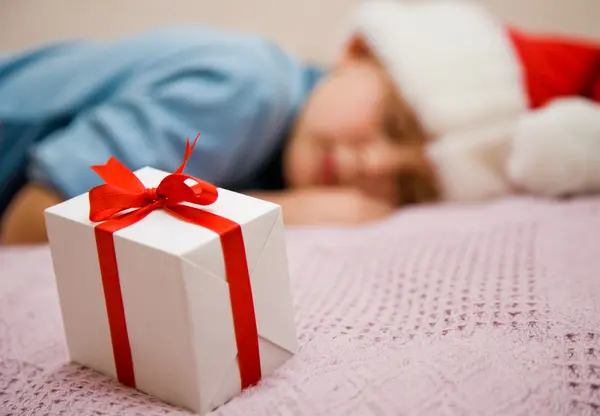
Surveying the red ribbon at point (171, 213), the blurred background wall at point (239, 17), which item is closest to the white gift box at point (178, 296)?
the red ribbon at point (171, 213)

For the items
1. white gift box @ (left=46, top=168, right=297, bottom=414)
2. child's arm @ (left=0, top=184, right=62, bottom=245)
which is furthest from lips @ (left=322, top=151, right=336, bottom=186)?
white gift box @ (left=46, top=168, right=297, bottom=414)

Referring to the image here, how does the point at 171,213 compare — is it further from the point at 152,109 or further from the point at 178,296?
the point at 152,109

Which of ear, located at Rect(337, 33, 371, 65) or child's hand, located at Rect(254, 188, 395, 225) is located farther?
ear, located at Rect(337, 33, 371, 65)

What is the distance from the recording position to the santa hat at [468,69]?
119cm

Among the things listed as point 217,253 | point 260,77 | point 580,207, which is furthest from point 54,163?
point 580,207

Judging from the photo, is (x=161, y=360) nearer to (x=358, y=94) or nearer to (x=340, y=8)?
(x=358, y=94)

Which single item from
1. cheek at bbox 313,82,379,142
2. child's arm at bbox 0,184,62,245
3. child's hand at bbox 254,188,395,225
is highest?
cheek at bbox 313,82,379,142

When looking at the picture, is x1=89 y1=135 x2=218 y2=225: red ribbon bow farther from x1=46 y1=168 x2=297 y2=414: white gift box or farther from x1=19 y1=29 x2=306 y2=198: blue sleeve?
x1=19 y1=29 x2=306 y2=198: blue sleeve

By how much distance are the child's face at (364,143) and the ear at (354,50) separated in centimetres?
7

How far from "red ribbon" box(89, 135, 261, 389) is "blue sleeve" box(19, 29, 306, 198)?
0.50 m

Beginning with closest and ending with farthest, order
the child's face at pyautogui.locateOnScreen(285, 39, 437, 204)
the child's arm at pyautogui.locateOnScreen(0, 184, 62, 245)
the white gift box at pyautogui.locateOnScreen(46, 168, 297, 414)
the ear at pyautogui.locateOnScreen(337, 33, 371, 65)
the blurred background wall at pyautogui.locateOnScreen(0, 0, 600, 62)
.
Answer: the white gift box at pyautogui.locateOnScreen(46, 168, 297, 414), the child's arm at pyautogui.locateOnScreen(0, 184, 62, 245), the child's face at pyautogui.locateOnScreen(285, 39, 437, 204), the ear at pyautogui.locateOnScreen(337, 33, 371, 65), the blurred background wall at pyautogui.locateOnScreen(0, 0, 600, 62)

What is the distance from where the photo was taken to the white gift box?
0.55 m

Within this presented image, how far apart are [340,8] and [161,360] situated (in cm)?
121

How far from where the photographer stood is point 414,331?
679mm
